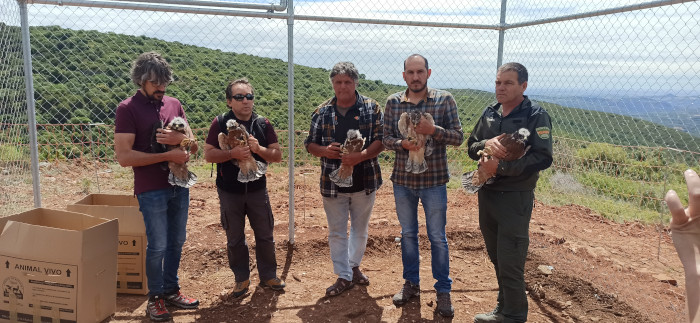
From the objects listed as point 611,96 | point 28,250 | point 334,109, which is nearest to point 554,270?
point 611,96

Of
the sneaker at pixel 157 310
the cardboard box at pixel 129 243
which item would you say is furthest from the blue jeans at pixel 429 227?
the cardboard box at pixel 129 243

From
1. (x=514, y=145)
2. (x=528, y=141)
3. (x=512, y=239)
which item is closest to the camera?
(x=514, y=145)

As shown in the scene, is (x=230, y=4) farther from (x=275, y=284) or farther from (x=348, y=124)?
(x=275, y=284)

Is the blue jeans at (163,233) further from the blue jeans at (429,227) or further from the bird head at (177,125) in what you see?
the blue jeans at (429,227)

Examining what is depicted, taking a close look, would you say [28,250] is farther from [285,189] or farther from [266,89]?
[266,89]

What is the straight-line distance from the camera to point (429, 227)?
152 inches

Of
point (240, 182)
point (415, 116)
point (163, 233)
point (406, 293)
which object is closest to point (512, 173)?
point (415, 116)

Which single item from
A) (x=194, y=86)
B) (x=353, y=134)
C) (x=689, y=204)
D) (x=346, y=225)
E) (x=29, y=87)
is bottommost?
(x=346, y=225)

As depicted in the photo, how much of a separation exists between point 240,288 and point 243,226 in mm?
626

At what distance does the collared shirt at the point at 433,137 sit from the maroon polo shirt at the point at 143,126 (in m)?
1.94

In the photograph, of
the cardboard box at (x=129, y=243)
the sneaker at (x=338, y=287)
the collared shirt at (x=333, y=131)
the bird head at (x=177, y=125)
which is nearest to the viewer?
the bird head at (x=177, y=125)

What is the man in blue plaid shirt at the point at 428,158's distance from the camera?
3674 millimetres

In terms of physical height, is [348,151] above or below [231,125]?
below

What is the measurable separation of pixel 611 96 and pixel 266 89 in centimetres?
878
